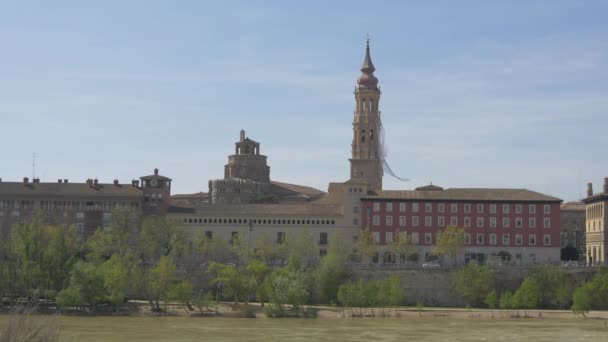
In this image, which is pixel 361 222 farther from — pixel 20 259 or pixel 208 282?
pixel 20 259

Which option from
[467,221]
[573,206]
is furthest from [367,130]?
[573,206]

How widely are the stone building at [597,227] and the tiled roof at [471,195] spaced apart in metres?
7.77

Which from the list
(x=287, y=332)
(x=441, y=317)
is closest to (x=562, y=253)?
(x=441, y=317)

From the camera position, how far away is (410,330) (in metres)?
80.6

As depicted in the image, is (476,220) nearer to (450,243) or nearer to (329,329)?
(450,243)

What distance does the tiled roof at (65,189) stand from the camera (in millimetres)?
127750

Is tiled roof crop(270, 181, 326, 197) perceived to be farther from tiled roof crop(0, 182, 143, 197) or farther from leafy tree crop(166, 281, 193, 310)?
leafy tree crop(166, 281, 193, 310)

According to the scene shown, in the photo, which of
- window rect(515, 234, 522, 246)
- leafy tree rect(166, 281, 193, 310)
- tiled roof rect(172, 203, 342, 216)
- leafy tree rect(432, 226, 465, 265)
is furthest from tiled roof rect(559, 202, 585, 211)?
leafy tree rect(166, 281, 193, 310)

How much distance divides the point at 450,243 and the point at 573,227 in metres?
47.2

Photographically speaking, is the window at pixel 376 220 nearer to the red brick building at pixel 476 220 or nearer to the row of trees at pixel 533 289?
the red brick building at pixel 476 220

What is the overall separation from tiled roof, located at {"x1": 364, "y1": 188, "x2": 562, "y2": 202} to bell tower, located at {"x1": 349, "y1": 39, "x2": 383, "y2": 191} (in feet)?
74.1

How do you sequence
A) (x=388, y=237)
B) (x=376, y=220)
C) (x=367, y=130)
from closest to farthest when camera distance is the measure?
(x=388, y=237), (x=376, y=220), (x=367, y=130)

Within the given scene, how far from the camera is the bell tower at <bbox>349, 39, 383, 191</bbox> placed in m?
150

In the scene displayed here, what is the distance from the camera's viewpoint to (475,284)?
104 m
